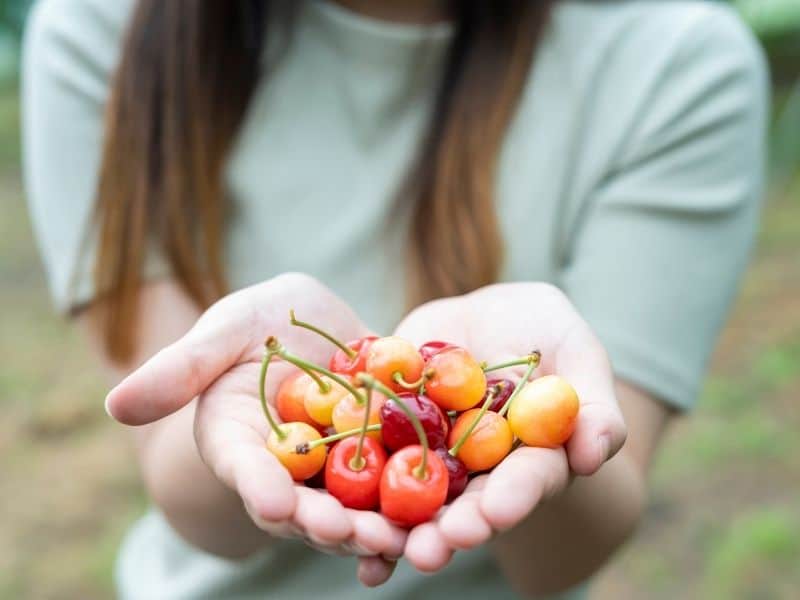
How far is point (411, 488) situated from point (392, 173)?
73 centimetres

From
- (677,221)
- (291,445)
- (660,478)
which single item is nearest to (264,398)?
(291,445)

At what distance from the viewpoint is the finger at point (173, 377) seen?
2.51 feet

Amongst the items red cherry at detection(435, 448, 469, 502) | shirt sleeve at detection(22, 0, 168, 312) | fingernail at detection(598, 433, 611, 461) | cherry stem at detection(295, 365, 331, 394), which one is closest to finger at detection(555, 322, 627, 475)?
fingernail at detection(598, 433, 611, 461)

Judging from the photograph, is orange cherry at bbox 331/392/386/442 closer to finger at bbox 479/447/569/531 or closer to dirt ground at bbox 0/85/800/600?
finger at bbox 479/447/569/531

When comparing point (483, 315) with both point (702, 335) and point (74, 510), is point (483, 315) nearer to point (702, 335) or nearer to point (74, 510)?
point (702, 335)

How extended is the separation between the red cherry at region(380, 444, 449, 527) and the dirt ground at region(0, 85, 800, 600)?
1.66m

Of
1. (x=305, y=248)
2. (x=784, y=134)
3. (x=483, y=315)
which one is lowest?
(x=784, y=134)

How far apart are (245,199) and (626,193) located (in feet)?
1.72

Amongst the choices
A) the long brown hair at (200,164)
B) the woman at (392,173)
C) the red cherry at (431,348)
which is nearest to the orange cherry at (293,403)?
the red cherry at (431,348)

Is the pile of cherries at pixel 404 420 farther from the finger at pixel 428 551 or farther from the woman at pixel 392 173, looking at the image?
the woman at pixel 392 173

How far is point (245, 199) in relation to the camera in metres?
1.42

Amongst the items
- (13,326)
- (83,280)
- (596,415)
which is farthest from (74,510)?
(596,415)

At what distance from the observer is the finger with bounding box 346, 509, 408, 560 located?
2.34 ft

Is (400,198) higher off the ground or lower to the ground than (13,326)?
higher
